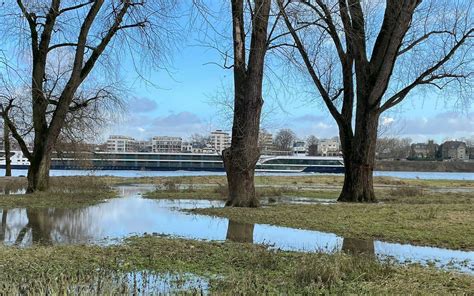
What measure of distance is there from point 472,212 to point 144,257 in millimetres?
11285

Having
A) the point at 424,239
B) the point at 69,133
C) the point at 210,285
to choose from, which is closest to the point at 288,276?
the point at 210,285

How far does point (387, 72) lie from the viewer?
19.6 metres

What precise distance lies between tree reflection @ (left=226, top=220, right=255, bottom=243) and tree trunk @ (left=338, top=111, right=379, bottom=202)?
8.81m

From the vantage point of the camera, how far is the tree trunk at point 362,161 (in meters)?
20.4

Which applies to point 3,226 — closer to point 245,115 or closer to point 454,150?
point 245,115

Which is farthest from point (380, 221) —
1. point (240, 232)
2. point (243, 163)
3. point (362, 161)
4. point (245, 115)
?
point (362, 161)

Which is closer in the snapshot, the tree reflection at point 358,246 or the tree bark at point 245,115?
the tree reflection at point 358,246

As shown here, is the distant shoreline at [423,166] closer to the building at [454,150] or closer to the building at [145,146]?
the building at [454,150]

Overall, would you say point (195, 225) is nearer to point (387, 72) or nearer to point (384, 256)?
point (384, 256)

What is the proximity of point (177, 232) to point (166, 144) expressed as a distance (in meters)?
93.1

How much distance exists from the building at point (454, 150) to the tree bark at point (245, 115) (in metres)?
97.9

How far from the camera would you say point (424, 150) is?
109312 millimetres

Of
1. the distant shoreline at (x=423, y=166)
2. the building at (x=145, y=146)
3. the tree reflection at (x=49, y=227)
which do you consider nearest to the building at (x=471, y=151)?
the distant shoreline at (x=423, y=166)

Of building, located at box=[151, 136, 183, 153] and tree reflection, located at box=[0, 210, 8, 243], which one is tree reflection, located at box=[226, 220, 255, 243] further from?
building, located at box=[151, 136, 183, 153]
